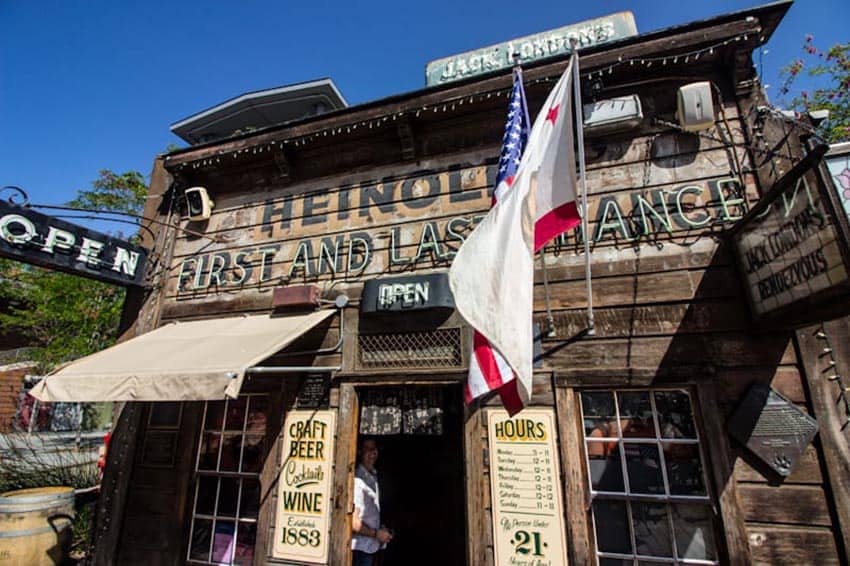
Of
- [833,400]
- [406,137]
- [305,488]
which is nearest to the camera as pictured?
[833,400]

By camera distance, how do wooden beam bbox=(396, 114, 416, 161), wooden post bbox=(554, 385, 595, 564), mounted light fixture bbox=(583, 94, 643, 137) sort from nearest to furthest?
wooden post bbox=(554, 385, 595, 564)
mounted light fixture bbox=(583, 94, 643, 137)
wooden beam bbox=(396, 114, 416, 161)

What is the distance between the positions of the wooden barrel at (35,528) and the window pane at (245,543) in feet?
7.18

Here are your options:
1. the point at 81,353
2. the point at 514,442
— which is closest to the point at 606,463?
the point at 514,442

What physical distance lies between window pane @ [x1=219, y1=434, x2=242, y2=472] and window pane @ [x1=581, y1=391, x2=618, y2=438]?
417 cm

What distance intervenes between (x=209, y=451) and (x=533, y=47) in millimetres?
7383

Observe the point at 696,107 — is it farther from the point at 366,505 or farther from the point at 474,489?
the point at 366,505

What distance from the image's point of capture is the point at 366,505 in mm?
4266

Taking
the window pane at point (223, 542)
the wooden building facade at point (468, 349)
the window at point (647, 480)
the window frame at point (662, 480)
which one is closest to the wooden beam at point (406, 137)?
the wooden building facade at point (468, 349)

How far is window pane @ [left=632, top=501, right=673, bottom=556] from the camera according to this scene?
128 inches

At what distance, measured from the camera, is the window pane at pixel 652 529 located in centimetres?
325

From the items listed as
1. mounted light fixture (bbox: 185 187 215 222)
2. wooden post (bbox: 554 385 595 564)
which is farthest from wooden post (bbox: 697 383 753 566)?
mounted light fixture (bbox: 185 187 215 222)

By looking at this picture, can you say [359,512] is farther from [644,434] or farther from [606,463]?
[644,434]

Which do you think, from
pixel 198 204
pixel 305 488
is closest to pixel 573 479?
pixel 305 488

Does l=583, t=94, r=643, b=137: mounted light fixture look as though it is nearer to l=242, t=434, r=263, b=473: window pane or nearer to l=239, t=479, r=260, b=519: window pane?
l=242, t=434, r=263, b=473: window pane
